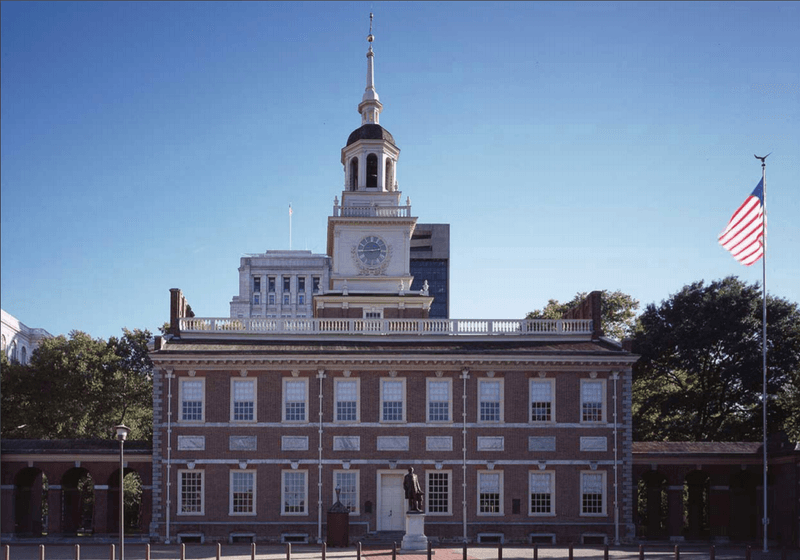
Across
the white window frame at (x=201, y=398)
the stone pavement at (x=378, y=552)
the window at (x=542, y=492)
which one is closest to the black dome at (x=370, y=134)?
the white window frame at (x=201, y=398)

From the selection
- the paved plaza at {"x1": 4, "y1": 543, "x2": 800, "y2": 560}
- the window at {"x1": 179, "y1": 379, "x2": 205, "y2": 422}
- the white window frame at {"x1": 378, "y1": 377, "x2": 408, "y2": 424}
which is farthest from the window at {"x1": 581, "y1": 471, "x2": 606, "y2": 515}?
the window at {"x1": 179, "y1": 379, "x2": 205, "y2": 422}

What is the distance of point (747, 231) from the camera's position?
42.7m

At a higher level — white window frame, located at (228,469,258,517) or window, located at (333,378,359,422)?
window, located at (333,378,359,422)

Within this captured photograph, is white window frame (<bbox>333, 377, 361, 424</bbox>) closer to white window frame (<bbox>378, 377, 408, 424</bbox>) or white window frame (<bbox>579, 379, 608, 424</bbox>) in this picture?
white window frame (<bbox>378, 377, 408, 424</bbox>)

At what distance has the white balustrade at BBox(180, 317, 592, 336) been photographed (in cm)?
4853

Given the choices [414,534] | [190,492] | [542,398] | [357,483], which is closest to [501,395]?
[542,398]

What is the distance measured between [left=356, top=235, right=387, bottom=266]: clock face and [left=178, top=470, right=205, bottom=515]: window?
60.5 ft

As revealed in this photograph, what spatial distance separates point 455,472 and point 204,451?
11.5m

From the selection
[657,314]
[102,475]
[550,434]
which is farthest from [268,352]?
[657,314]

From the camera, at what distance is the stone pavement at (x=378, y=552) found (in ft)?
120

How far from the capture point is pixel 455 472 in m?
45.2

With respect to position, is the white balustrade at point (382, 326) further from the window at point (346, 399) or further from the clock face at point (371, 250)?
the clock face at point (371, 250)

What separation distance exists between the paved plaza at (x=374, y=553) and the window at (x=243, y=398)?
585cm

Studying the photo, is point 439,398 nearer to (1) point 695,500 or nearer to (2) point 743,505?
(1) point 695,500
